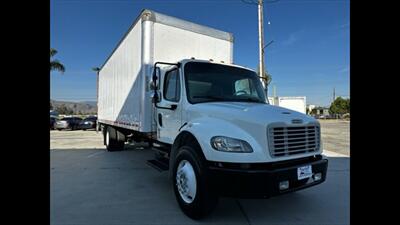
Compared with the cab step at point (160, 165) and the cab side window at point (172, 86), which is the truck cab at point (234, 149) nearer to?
the cab side window at point (172, 86)

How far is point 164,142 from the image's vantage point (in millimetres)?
5125

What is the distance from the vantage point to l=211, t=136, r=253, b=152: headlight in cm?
318

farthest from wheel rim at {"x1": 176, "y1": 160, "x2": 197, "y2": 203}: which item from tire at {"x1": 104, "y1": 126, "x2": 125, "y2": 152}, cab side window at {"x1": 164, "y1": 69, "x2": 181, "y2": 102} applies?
tire at {"x1": 104, "y1": 126, "x2": 125, "y2": 152}

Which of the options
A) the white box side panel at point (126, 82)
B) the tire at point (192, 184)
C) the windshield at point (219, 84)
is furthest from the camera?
the white box side panel at point (126, 82)

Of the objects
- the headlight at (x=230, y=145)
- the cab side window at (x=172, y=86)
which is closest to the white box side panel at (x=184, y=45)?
the cab side window at (x=172, y=86)

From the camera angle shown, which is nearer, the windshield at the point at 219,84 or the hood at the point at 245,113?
the hood at the point at 245,113

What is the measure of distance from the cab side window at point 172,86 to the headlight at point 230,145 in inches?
60.0

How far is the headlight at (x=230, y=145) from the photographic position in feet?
10.4

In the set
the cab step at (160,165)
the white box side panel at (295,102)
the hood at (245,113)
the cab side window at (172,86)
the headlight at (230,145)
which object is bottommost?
the cab step at (160,165)

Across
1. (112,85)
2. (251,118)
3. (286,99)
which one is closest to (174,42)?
(251,118)

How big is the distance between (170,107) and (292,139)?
223cm

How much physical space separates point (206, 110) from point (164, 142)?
63.0 inches

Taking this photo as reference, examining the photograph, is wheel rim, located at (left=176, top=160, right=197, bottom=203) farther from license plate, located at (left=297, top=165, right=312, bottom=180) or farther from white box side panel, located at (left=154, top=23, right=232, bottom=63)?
white box side panel, located at (left=154, top=23, right=232, bottom=63)
